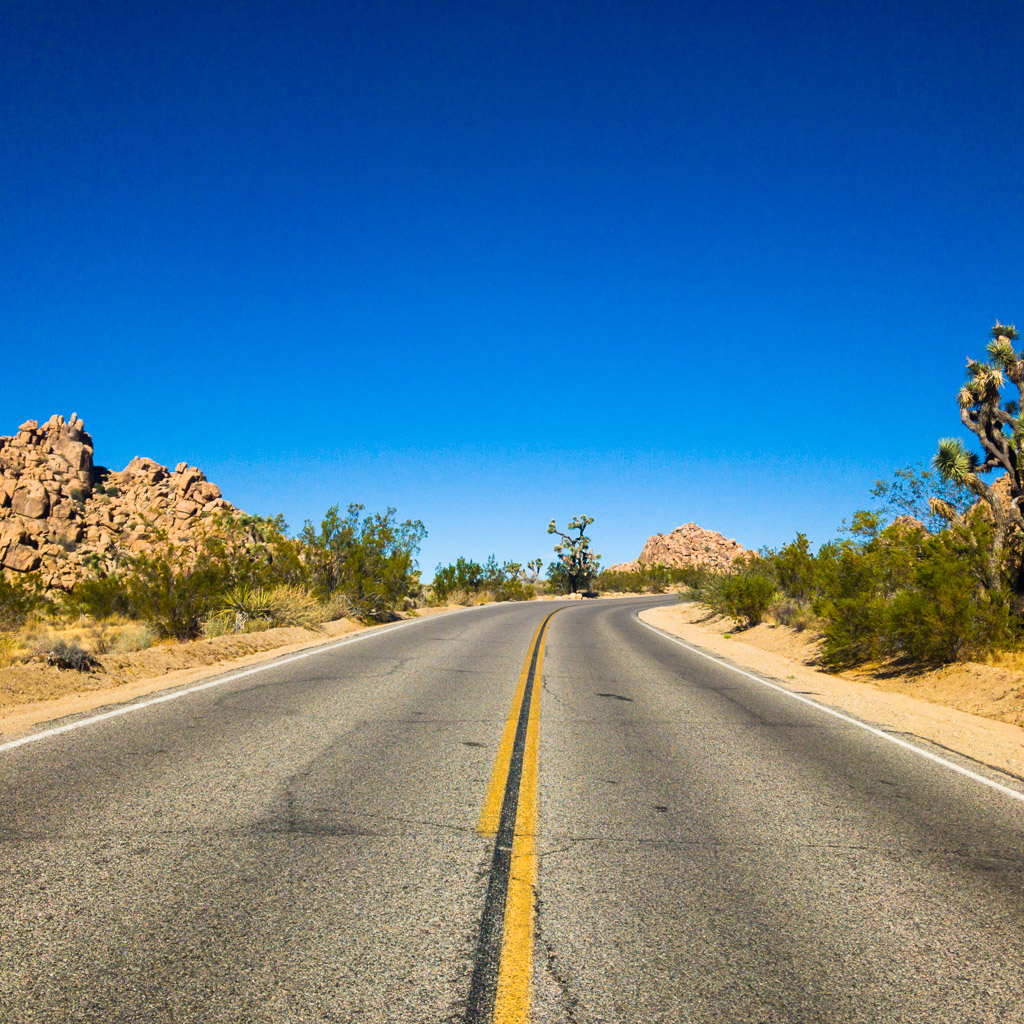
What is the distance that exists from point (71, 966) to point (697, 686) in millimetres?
10019

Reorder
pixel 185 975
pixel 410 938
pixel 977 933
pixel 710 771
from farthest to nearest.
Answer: pixel 710 771 < pixel 977 933 < pixel 410 938 < pixel 185 975

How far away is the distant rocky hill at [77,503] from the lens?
46812 mm

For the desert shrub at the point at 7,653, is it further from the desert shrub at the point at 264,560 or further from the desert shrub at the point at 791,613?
the desert shrub at the point at 791,613

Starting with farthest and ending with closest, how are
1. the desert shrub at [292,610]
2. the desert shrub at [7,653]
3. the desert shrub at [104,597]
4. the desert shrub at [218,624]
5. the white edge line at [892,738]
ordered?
the desert shrub at [104,597] → the desert shrub at [292,610] → the desert shrub at [218,624] → the desert shrub at [7,653] → the white edge line at [892,738]

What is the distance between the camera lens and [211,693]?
29.3 ft

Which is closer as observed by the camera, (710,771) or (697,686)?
(710,771)

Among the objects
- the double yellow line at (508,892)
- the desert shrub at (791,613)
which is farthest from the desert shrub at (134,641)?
the desert shrub at (791,613)

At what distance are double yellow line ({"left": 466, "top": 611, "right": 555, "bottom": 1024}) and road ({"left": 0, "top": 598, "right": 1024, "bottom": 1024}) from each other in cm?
2

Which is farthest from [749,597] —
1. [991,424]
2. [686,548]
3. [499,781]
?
[686,548]

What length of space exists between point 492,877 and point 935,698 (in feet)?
34.5

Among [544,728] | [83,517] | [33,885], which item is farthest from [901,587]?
[83,517]

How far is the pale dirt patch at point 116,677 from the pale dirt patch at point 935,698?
988 cm

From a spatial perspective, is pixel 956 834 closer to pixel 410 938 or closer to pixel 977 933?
pixel 977 933

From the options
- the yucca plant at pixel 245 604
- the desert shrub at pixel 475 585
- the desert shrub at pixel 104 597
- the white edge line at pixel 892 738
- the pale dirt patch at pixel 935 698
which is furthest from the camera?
the desert shrub at pixel 475 585
